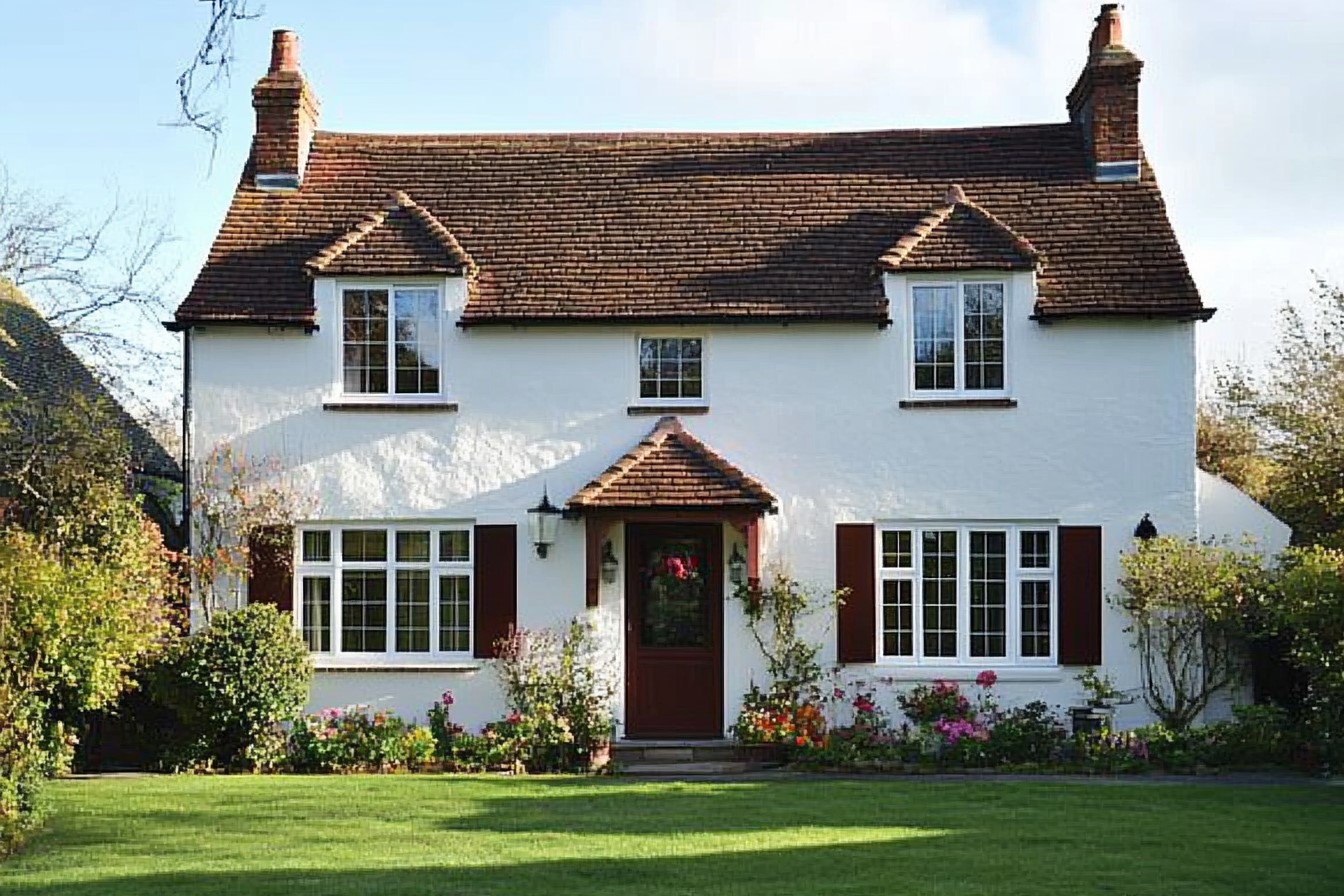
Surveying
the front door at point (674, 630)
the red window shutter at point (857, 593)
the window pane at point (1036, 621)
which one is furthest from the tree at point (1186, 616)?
the front door at point (674, 630)

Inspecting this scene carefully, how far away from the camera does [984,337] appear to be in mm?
20281

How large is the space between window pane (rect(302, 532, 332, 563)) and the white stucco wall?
0.92ft

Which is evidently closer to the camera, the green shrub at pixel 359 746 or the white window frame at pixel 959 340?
the green shrub at pixel 359 746

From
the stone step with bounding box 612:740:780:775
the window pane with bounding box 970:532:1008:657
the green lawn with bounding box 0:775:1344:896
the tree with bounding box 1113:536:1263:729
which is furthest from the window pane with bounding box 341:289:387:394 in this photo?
the tree with bounding box 1113:536:1263:729

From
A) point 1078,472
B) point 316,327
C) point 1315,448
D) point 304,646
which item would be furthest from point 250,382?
point 1315,448

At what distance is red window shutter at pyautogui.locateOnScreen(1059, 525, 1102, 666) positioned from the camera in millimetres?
19766

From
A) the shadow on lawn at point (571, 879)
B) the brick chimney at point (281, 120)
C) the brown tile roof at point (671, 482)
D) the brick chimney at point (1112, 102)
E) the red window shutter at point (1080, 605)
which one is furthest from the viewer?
the brick chimney at point (281, 120)

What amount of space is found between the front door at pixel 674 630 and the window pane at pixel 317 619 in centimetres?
349

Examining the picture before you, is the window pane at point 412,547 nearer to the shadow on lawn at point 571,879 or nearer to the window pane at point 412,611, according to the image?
the window pane at point 412,611

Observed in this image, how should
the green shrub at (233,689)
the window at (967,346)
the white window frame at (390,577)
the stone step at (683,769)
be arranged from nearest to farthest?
the stone step at (683,769) → the green shrub at (233,689) → the white window frame at (390,577) → the window at (967,346)

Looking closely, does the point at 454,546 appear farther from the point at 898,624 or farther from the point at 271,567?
the point at 898,624

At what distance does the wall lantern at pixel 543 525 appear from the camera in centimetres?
1995

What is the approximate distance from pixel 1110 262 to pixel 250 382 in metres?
10.3

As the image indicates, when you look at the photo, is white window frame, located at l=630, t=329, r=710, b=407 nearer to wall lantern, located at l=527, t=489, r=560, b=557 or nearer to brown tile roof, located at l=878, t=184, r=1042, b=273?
wall lantern, located at l=527, t=489, r=560, b=557
